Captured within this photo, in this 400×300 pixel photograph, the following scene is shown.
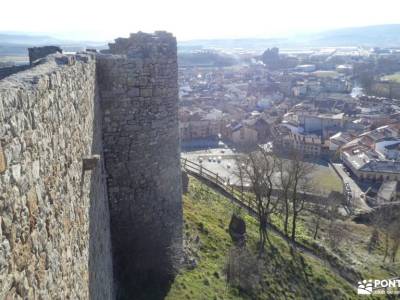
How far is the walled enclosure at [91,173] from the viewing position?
310cm

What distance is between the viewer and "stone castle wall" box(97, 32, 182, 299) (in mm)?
8750

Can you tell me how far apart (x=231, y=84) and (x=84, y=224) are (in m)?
136

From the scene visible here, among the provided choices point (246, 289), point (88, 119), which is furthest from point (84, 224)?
point (246, 289)

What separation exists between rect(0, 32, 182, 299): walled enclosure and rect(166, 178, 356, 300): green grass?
167 cm

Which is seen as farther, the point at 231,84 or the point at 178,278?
the point at 231,84

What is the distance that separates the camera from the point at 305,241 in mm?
23172

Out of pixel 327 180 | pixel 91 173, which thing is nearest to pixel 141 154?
pixel 91 173

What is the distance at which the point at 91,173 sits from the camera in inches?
266

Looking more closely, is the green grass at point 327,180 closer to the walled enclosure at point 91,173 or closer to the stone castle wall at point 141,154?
the stone castle wall at point 141,154

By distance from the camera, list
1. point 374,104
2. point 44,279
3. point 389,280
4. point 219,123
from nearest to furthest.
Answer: point 44,279
point 389,280
point 219,123
point 374,104

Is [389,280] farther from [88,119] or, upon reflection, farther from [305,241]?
[88,119]

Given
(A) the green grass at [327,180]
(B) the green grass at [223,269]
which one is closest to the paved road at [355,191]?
(A) the green grass at [327,180]

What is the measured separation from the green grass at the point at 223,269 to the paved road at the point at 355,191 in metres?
27.7

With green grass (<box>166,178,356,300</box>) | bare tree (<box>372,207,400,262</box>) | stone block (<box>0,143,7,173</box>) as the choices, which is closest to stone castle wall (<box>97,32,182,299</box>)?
green grass (<box>166,178,356,300</box>)
